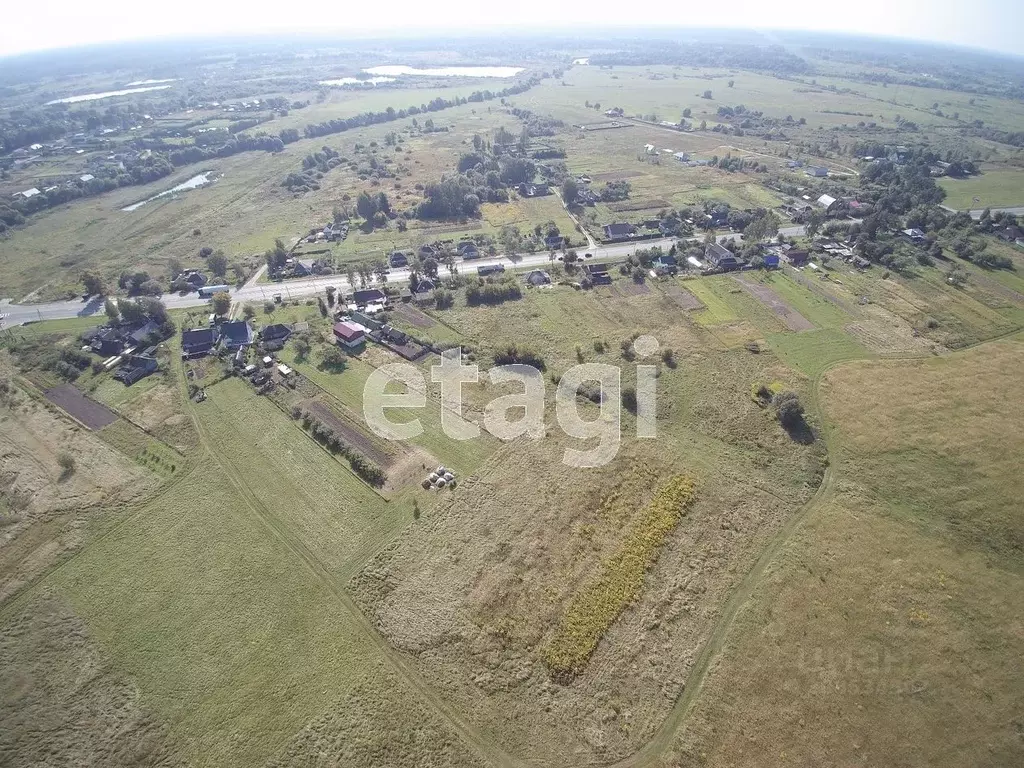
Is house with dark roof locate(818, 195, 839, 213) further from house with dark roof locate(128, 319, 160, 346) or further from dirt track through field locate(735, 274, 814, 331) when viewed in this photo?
house with dark roof locate(128, 319, 160, 346)

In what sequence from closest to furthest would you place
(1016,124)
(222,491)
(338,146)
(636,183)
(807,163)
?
(222,491)
(636,183)
(807,163)
(338,146)
(1016,124)

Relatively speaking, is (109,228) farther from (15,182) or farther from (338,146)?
(338,146)

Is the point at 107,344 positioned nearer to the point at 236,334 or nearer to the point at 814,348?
the point at 236,334

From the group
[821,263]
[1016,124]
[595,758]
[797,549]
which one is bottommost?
[595,758]

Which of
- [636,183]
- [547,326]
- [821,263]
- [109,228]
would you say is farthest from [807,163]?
[109,228]

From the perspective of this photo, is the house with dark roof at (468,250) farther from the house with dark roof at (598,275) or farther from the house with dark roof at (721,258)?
the house with dark roof at (721,258)

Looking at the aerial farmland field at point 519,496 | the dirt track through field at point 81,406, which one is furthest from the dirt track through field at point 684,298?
the dirt track through field at point 81,406
